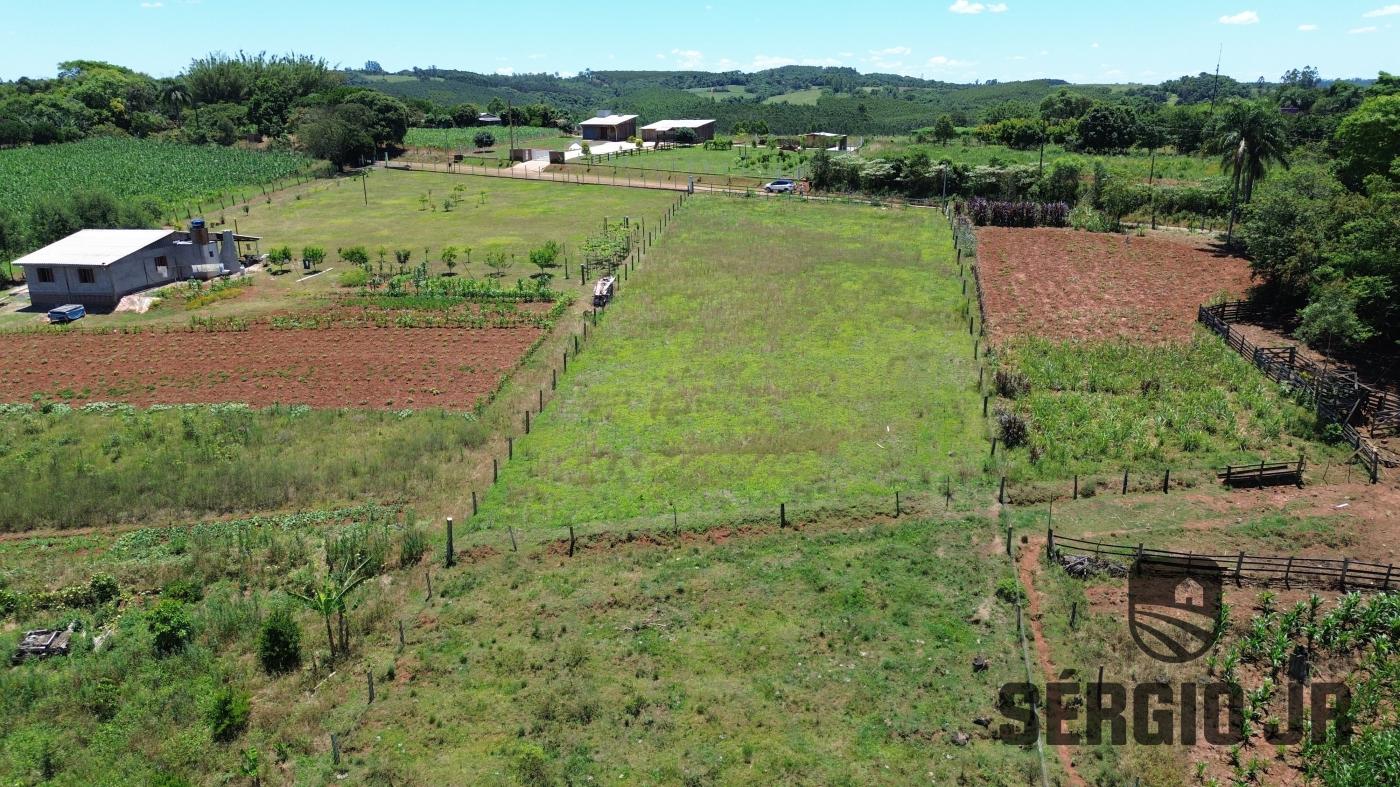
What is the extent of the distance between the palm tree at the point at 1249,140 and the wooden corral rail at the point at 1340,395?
70.4 ft

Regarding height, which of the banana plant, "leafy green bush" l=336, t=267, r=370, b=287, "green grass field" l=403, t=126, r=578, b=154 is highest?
"green grass field" l=403, t=126, r=578, b=154

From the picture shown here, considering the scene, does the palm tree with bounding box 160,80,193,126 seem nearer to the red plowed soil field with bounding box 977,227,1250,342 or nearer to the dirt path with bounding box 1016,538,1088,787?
the red plowed soil field with bounding box 977,227,1250,342

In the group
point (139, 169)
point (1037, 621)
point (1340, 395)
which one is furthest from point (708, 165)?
point (1037, 621)

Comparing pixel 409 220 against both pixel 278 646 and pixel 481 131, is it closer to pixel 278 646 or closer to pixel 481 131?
pixel 278 646

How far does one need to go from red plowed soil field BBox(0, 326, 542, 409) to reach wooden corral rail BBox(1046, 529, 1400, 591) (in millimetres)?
23566

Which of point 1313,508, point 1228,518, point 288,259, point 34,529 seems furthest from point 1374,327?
point 288,259

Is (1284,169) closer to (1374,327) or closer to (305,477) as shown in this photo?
(1374,327)

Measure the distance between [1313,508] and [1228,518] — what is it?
2.62m

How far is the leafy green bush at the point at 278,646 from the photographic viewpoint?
734 inches

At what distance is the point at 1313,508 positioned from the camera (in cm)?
2389

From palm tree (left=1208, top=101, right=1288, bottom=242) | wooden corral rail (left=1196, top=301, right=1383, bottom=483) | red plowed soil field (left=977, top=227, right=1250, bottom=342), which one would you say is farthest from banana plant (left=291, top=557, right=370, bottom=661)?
palm tree (left=1208, top=101, right=1288, bottom=242)

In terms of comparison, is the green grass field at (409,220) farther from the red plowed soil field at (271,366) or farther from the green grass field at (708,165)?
the green grass field at (708,165)

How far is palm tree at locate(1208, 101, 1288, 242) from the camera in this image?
5006 centimetres

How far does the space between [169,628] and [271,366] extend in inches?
782
